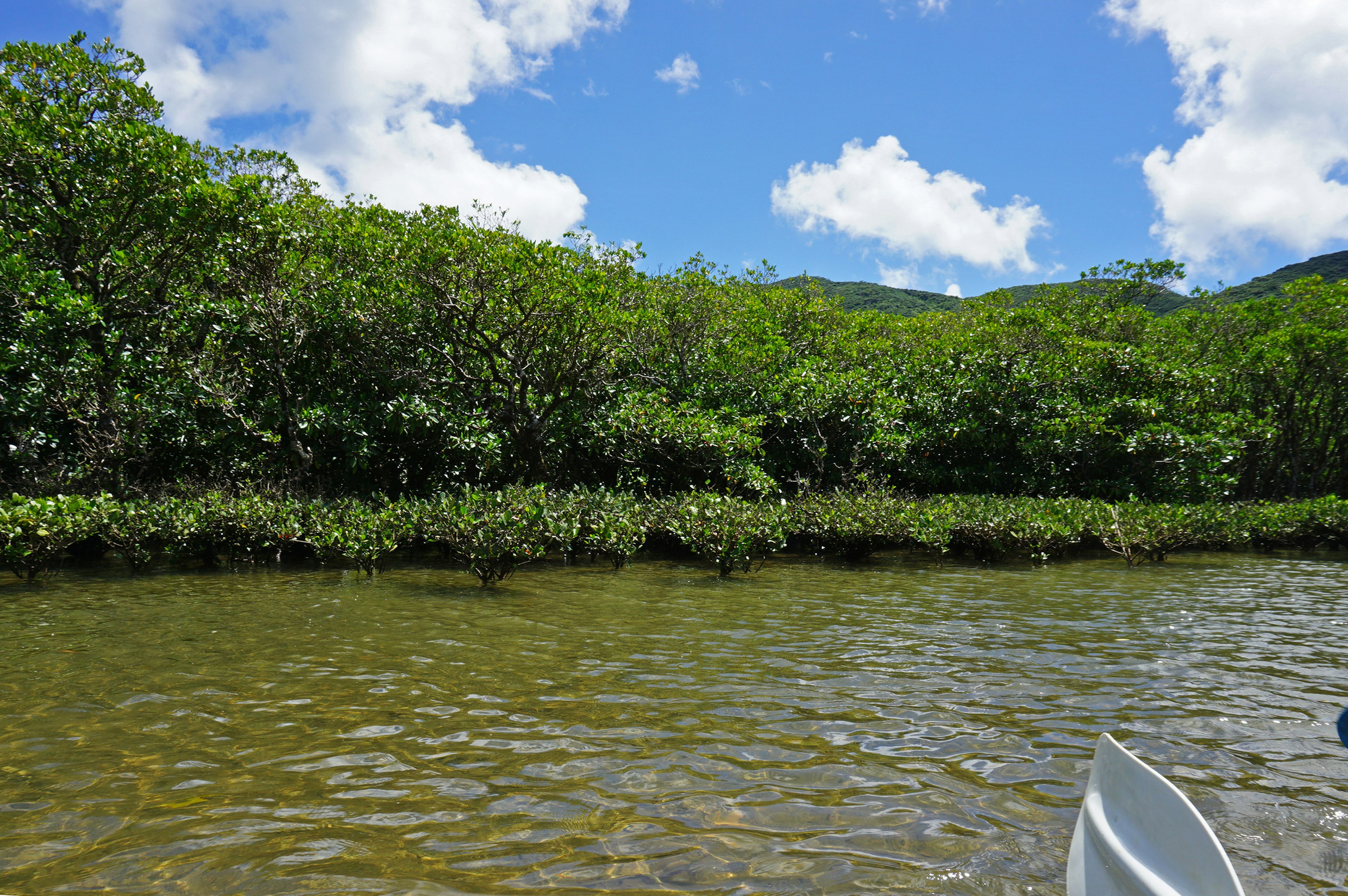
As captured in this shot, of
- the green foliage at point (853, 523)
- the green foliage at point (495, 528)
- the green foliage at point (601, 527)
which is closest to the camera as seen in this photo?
the green foliage at point (495, 528)

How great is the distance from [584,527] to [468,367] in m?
6.09

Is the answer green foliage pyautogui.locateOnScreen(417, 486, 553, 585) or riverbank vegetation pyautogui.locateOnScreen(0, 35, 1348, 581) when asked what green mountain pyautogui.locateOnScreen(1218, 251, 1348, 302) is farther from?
green foliage pyautogui.locateOnScreen(417, 486, 553, 585)

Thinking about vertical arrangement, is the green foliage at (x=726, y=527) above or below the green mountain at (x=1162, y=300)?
below

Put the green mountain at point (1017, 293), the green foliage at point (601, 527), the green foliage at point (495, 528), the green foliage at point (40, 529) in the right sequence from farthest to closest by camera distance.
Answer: the green mountain at point (1017, 293) → the green foliage at point (601, 527) → the green foliage at point (495, 528) → the green foliage at point (40, 529)

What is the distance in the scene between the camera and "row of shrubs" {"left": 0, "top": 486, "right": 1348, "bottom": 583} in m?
11.2

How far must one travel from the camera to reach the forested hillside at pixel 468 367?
13062mm

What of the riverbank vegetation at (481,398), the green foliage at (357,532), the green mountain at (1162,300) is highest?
the green mountain at (1162,300)

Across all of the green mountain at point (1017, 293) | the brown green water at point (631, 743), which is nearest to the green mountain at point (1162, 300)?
the green mountain at point (1017, 293)

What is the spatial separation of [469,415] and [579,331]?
3.18 m

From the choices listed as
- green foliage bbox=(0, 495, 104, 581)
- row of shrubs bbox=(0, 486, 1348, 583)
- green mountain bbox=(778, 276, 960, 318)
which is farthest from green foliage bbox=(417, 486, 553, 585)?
green mountain bbox=(778, 276, 960, 318)

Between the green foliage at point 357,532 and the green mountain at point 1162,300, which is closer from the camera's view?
the green foliage at point 357,532

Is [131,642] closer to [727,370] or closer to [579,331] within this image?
[579,331]

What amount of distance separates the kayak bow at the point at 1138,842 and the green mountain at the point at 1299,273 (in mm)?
57368

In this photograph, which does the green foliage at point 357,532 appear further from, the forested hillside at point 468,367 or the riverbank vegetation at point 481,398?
the forested hillside at point 468,367
